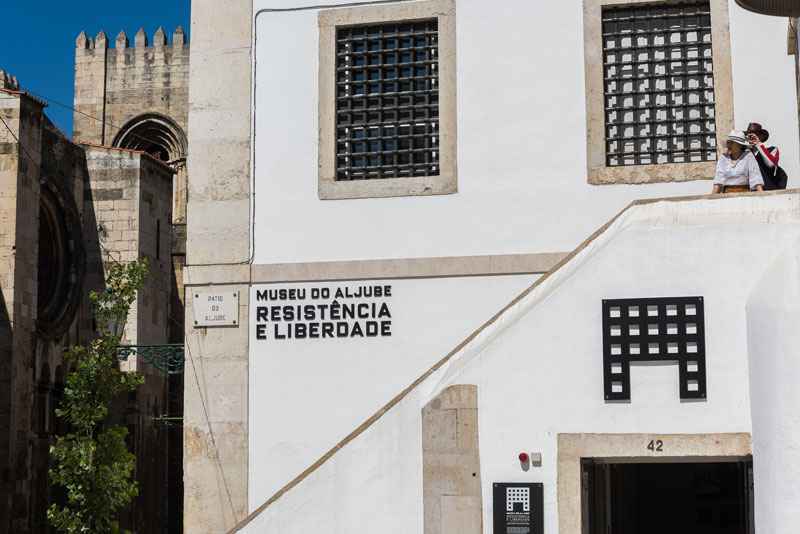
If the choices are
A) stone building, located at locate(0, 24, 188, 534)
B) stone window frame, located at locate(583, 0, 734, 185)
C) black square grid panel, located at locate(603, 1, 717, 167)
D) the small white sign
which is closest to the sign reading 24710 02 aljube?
the small white sign

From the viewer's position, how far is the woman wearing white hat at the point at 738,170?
40.4 feet

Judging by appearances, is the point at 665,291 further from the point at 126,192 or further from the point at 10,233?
the point at 126,192

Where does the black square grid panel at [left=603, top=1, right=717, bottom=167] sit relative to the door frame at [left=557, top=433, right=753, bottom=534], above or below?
above

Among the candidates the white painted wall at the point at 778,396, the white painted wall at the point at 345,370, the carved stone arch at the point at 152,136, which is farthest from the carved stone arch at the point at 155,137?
the white painted wall at the point at 778,396

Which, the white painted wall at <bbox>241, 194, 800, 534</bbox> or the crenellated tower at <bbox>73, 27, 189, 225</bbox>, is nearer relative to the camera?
the white painted wall at <bbox>241, 194, 800, 534</bbox>

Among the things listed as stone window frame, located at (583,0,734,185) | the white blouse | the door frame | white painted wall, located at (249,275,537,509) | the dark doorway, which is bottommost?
the dark doorway

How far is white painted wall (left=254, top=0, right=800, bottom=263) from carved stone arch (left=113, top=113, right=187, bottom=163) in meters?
33.8

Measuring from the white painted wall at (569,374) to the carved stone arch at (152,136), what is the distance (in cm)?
3808

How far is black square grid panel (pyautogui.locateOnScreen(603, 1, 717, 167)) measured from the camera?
49.0ft

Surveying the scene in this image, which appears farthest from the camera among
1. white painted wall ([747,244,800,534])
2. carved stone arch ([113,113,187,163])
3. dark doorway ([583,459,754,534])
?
carved stone arch ([113,113,187,163])

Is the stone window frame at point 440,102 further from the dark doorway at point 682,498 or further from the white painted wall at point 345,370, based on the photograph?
the dark doorway at point 682,498

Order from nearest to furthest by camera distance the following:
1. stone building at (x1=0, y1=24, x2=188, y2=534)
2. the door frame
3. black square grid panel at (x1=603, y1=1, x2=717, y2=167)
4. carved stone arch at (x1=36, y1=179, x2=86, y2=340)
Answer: the door frame < black square grid panel at (x1=603, y1=1, x2=717, y2=167) < stone building at (x1=0, y1=24, x2=188, y2=534) < carved stone arch at (x1=36, y1=179, x2=86, y2=340)

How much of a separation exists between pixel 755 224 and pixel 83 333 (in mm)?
21258

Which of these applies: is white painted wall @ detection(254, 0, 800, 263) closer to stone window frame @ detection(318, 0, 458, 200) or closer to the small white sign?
stone window frame @ detection(318, 0, 458, 200)
